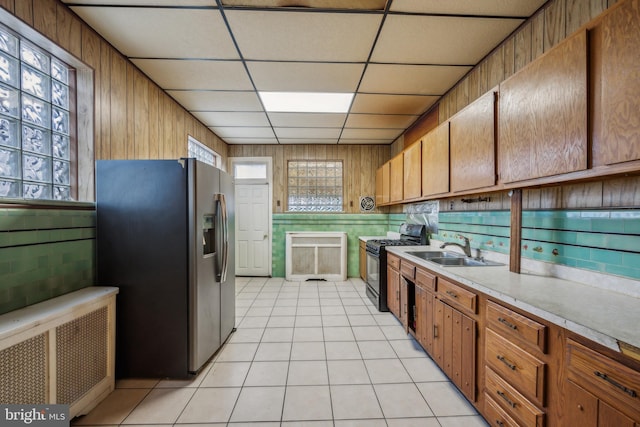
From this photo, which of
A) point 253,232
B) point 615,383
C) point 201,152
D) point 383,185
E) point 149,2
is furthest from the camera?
point 253,232

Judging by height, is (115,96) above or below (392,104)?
below

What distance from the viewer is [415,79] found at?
2744mm

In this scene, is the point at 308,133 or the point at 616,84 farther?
the point at 308,133

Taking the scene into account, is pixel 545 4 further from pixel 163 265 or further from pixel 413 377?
pixel 163 265

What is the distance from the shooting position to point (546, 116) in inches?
56.2

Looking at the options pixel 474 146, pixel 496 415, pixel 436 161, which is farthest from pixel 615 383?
pixel 436 161

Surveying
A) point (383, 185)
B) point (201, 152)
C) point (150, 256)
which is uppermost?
point (201, 152)

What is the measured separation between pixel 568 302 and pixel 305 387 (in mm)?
1748

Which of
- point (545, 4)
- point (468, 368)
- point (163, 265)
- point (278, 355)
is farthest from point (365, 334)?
point (545, 4)

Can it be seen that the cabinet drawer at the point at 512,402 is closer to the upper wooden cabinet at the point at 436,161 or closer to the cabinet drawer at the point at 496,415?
the cabinet drawer at the point at 496,415

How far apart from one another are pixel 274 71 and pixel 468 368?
296 cm

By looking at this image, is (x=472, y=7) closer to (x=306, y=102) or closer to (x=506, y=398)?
(x=306, y=102)

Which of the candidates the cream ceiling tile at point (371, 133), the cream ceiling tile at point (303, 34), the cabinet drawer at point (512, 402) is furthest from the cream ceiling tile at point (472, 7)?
the cream ceiling tile at point (371, 133)

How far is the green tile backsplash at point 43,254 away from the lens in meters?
1.47
